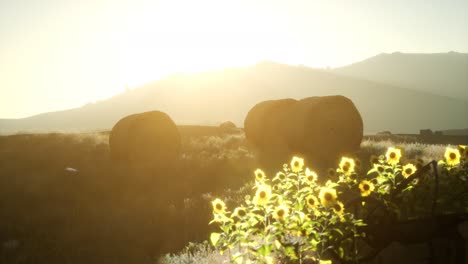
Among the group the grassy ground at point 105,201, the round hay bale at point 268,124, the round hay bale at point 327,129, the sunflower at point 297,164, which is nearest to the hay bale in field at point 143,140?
the grassy ground at point 105,201

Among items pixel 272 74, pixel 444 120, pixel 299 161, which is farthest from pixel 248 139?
pixel 272 74

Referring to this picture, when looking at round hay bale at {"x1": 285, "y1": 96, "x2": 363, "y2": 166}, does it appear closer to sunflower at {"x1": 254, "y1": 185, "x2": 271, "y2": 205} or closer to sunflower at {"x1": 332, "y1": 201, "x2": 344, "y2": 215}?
sunflower at {"x1": 254, "y1": 185, "x2": 271, "y2": 205}

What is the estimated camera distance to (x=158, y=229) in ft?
29.8

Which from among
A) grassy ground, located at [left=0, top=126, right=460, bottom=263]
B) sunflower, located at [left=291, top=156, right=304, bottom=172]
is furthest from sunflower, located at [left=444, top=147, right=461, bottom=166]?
grassy ground, located at [left=0, top=126, right=460, bottom=263]

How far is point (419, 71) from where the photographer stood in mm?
152500

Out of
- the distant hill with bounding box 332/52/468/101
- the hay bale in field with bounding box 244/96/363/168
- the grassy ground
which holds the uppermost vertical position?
the distant hill with bounding box 332/52/468/101

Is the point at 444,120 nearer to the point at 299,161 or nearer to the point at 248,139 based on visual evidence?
the point at 248,139

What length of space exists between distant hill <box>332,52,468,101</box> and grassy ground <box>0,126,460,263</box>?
13624 cm

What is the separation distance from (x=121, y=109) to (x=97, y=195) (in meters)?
129

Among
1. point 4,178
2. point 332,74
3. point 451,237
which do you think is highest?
point 332,74

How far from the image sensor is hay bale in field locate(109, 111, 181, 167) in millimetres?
16031

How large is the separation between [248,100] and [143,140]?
10687 cm

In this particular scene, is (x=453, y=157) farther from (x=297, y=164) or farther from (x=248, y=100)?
Answer: (x=248, y=100)

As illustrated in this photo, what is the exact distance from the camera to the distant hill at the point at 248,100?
342ft
